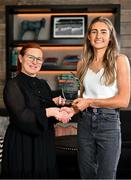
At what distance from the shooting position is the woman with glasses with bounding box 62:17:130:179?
1.86m

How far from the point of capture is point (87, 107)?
1902 millimetres

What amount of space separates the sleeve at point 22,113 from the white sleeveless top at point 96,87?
27 centimetres

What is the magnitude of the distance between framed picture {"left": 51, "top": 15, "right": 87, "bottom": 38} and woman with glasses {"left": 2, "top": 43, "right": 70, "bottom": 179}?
9.30ft

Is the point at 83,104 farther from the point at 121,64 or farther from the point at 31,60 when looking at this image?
the point at 31,60

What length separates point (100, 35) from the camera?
1911mm

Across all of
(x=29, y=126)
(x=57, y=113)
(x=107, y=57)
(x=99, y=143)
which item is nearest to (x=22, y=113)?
(x=29, y=126)

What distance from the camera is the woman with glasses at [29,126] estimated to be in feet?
6.37

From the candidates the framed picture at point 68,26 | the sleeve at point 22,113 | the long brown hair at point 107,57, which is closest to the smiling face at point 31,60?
the sleeve at point 22,113

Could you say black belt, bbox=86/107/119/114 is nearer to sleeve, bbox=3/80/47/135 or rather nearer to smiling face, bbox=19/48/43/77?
sleeve, bbox=3/80/47/135

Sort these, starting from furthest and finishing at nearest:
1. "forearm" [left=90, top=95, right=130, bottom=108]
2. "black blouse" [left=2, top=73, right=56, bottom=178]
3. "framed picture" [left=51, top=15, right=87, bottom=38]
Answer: "framed picture" [left=51, top=15, right=87, bottom=38] < "black blouse" [left=2, top=73, right=56, bottom=178] < "forearm" [left=90, top=95, right=130, bottom=108]

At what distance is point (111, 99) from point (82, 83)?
20 cm

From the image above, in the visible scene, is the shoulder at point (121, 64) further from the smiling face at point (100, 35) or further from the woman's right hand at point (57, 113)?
the woman's right hand at point (57, 113)

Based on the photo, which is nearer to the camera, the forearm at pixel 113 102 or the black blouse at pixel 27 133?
the forearm at pixel 113 102

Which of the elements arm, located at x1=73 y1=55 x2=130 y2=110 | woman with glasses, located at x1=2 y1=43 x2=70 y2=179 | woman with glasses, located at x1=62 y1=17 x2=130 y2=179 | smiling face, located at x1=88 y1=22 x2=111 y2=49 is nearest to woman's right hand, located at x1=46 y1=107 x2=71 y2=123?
woman with glasses, located at x1=2 y1=43 x2=70 y2=179
